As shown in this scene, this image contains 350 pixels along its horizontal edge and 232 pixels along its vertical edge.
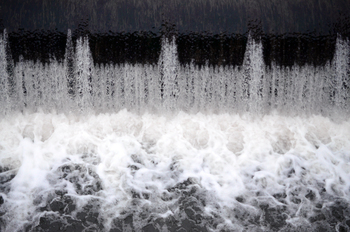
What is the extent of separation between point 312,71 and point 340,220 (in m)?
3.32

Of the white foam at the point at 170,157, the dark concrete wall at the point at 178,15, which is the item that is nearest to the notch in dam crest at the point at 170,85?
the white foam at the point at 170,157

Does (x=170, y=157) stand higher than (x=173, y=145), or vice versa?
(x=173, y=145)

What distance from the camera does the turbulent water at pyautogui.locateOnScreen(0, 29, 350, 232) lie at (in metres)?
4.53

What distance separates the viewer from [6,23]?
638 centimetres

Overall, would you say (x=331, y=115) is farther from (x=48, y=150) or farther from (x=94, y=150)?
(x=48, y=150)

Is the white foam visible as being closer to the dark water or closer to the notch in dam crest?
the dark water

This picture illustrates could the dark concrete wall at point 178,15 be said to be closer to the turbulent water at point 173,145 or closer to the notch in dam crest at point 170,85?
the notch in dam crest at point 170,85

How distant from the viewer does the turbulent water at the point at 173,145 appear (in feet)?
14.9

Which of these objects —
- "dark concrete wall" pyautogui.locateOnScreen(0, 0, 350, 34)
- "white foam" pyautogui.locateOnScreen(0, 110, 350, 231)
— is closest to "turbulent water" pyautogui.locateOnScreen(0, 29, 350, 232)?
"white foam" pyautogui.locateOnScreen(0, 110, 350, 231)

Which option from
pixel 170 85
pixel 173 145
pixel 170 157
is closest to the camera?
pixel 170 157

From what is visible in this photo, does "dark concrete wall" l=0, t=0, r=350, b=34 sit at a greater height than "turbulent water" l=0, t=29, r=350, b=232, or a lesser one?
greater

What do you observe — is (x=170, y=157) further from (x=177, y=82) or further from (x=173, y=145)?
(x=177, y=82)

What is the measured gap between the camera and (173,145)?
5957mm

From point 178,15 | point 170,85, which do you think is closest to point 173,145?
point 170,85
